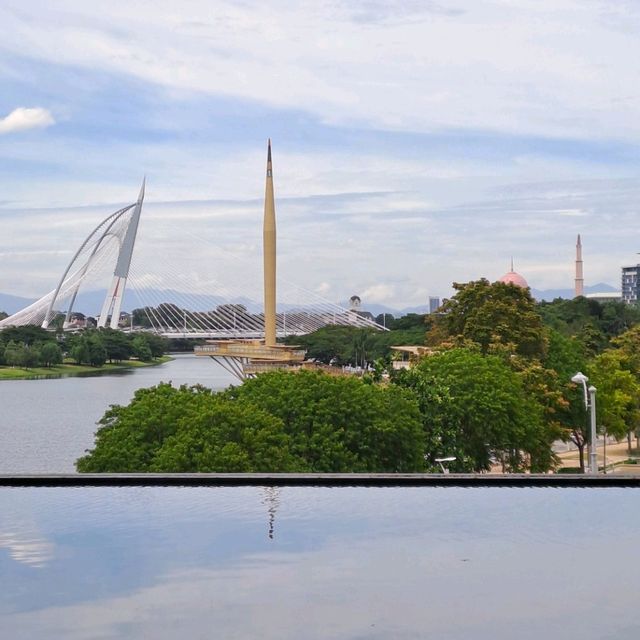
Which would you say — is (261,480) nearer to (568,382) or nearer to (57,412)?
(568,382)

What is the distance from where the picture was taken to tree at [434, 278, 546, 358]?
27578mm

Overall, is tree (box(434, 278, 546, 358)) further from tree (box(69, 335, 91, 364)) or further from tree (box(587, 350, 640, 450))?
tree (box(69, 335, 91, 364))

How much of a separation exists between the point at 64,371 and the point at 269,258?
1821 centimetres

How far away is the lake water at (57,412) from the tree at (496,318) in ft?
34.5

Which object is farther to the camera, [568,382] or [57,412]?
[57,412]

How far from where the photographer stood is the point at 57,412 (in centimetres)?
4091

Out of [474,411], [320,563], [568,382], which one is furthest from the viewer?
[568,382]

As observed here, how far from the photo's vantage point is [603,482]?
7.02 metres

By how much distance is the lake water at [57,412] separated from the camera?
93.6 feet

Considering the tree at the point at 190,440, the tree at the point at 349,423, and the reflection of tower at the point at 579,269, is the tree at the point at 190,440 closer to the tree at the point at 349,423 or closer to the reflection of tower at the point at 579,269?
the tree at the point at 349,423

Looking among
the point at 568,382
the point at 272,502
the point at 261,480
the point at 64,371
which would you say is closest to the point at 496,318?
the point at 568,382

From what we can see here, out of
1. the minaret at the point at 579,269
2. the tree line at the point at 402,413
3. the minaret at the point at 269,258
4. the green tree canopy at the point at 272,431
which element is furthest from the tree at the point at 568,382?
the minaret at the point at 579,269

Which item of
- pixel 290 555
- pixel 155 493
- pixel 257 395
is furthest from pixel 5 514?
pixel 257 395

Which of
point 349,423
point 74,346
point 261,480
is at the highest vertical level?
point 74,346
